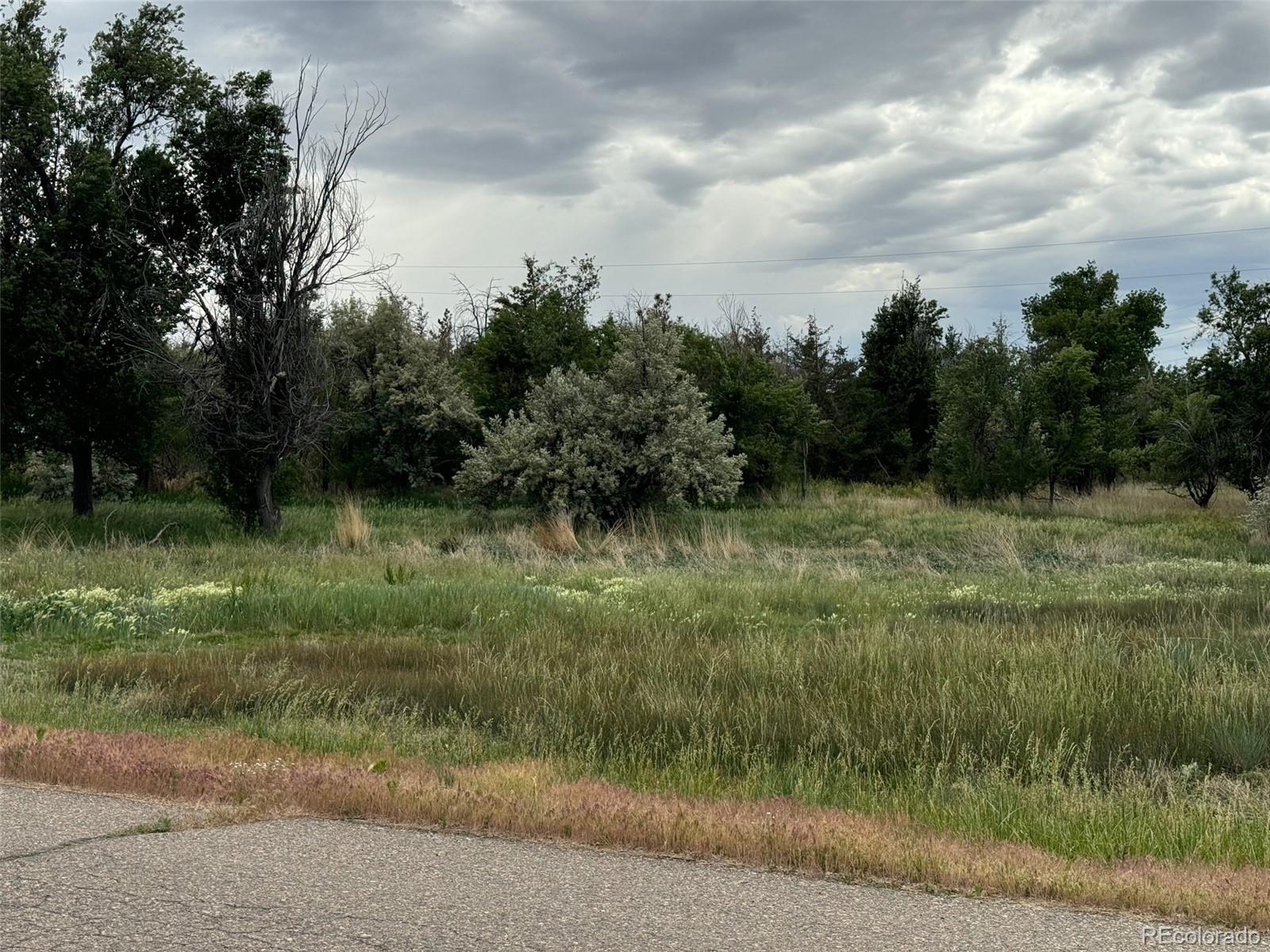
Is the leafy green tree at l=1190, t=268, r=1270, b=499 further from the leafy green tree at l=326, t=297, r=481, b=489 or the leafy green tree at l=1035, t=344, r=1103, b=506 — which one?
the leafy green tree at l=326, t=297, r=481, b=489

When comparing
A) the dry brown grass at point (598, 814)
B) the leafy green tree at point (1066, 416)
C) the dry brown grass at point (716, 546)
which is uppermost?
the leafy green tree at point (1066, 416)

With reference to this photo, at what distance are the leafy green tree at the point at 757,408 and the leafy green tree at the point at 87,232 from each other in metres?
20.2

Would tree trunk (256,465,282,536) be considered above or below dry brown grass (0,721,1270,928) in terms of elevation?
above

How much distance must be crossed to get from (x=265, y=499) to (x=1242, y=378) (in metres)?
31.4

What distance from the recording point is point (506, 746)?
9297 millimetres

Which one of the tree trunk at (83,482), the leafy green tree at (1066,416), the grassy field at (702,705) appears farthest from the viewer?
the leafy green tree at (1066,416)

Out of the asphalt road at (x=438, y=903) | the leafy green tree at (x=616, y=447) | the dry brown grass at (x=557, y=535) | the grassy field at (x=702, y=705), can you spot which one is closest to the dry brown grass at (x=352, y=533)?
the grassy field at (x=702, y=705)

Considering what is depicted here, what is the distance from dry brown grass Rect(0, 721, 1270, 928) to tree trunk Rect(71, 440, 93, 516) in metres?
24.6

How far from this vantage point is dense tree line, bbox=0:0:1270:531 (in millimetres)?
27422

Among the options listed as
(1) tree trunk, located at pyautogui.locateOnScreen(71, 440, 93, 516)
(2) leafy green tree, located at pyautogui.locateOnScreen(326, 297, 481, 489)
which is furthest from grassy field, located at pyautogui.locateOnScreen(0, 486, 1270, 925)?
(2) leafy green tree, located at pyautogui.locateOnScreen(326, 297, 481, 489)

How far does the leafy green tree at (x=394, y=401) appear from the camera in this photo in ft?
136

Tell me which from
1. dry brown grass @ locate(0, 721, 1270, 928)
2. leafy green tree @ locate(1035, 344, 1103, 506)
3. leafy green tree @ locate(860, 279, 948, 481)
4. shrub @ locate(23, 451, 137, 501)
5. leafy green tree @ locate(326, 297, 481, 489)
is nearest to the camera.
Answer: dry brown grass @ locate(0, 721, 1270, 928)

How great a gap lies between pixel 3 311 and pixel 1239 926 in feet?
92.5

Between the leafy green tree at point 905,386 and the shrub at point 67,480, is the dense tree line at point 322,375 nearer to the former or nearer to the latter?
the shrub at point 67,480
